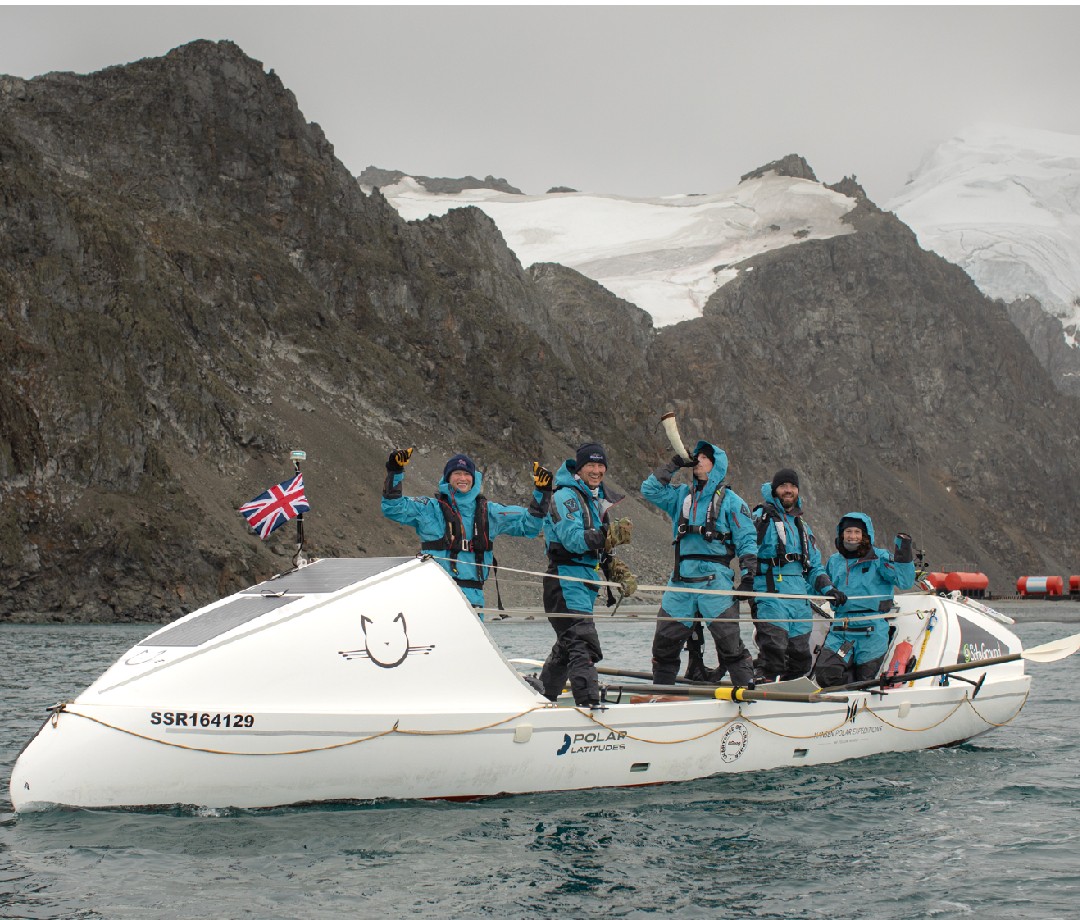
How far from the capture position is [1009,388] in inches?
5851

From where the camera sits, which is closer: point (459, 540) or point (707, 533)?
point (459, 540)

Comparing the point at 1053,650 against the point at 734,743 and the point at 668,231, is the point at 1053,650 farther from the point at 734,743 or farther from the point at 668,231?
the point at 668,231

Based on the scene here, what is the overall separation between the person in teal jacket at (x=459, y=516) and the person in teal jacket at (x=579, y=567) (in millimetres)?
389

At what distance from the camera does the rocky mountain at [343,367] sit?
57688 millimetres

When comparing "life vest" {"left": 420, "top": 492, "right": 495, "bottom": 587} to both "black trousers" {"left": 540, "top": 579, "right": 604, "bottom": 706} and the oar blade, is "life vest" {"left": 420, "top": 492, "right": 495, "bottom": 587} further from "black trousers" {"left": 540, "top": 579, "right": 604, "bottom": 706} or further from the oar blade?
the oar blade

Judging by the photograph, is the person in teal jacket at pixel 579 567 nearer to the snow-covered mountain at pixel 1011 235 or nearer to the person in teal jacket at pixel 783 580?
the person in teal jacket at pixel 783 580

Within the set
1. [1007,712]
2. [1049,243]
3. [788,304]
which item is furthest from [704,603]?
[1049,243]

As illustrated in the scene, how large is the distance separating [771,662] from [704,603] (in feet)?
6.79

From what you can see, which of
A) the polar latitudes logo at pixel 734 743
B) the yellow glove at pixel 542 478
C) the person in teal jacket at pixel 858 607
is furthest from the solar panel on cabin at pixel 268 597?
the person in teal jacket at pixel 858 607

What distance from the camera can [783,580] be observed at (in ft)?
41.5

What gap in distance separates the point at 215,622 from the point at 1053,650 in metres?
9.82

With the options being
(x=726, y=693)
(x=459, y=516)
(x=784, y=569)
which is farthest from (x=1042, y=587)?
(x=459, y=516)

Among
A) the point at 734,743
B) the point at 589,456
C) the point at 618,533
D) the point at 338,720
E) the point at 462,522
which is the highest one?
the point at 589,456

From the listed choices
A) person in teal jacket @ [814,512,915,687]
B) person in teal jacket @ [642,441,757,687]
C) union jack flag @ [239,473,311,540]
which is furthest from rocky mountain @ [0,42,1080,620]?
person in teal jacket @ [642,441,757,687]
